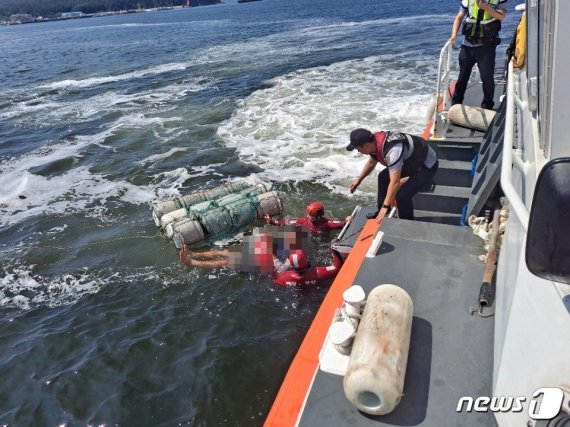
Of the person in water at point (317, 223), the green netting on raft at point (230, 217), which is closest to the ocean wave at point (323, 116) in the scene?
the person in water at point (317, 223)

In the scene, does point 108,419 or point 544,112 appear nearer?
point 544,112

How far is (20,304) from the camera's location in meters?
7.53

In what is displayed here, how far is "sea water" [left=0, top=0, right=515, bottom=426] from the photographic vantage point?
5.74m

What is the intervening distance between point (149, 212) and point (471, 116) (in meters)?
7.26

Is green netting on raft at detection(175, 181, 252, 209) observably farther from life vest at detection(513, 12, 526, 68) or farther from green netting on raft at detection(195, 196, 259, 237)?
life vest at detection(513, 12, 526, 68)

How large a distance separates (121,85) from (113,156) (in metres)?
11.7

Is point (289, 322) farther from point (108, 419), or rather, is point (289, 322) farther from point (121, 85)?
point (121, 85)

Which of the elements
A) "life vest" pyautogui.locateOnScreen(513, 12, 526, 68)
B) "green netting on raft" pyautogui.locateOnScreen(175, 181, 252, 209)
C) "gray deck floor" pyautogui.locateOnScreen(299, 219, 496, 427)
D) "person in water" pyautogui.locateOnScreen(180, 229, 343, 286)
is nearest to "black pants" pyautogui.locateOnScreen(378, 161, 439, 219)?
"gray deck floor" pyautogui.locateOnScreen(299, 219, 496, 427)

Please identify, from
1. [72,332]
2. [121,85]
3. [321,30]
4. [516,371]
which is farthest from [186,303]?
[321,30]

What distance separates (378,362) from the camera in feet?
9.64

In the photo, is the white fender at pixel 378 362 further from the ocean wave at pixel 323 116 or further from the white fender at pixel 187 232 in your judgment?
the ocean wave at pixel 323 116

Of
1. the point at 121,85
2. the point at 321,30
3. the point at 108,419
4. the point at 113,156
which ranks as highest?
the point at 321,30

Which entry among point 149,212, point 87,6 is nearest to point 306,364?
point 149,212

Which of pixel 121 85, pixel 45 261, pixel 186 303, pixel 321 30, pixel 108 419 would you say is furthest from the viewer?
pixel 321 30
